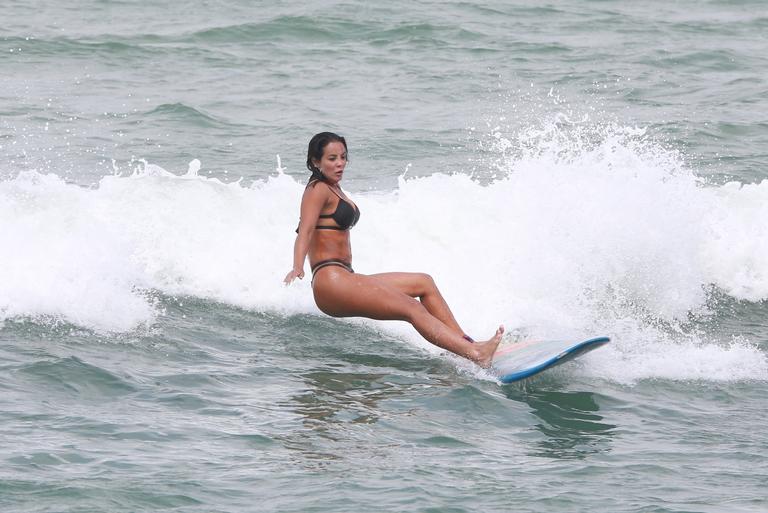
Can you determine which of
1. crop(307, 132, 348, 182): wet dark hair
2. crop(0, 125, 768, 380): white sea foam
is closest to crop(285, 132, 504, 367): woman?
Answer: crop(307, 132, 348, 182): wet dark hair

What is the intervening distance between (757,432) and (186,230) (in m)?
5.65

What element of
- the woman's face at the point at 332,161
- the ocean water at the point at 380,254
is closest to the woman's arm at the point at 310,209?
the woman's face at the point at 332,161

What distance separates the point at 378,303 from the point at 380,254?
118 inches

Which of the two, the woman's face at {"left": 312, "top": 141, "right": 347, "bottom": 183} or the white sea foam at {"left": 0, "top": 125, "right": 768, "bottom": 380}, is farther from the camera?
the white sea foam at {"left": 0, "top": 125, "right": 768, "bottom": 380}

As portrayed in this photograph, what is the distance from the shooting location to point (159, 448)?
20.1ft

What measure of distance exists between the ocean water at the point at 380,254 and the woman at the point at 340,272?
34cm

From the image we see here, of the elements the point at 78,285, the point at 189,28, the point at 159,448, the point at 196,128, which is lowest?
the point at 159,448

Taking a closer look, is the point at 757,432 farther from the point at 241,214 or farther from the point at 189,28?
the point at 189,28

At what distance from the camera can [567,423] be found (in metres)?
6.92

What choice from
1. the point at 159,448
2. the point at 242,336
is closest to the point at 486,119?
the point at 242,336

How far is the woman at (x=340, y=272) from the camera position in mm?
7855

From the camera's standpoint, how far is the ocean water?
19.9 feet

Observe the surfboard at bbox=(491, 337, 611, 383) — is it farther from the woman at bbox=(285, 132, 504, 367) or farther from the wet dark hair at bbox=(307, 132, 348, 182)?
the wet dark hair at bbox=(307, 132, 348, 182)

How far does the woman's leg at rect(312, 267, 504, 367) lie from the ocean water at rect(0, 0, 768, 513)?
0.89 ft
